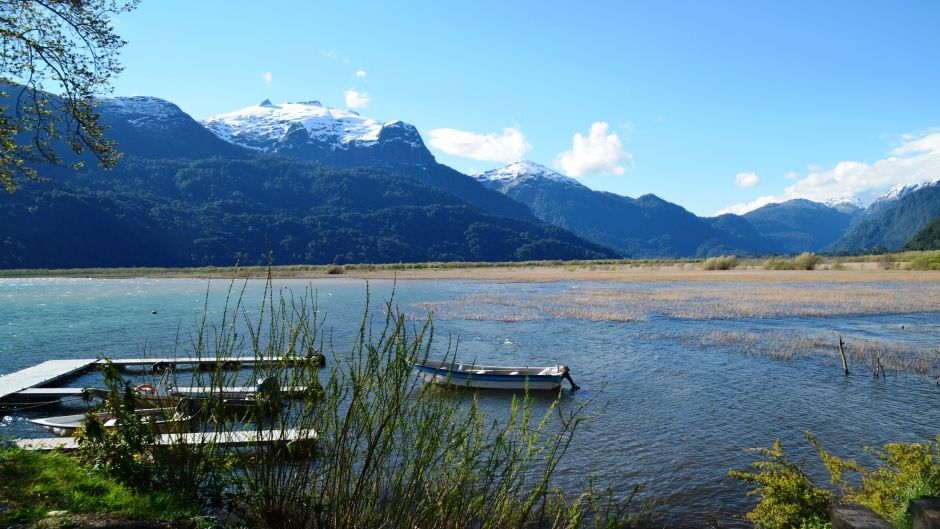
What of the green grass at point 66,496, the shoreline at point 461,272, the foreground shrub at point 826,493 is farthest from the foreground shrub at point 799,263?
the green grass at point 66,496

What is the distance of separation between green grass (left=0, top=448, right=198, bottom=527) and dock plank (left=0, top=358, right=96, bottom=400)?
14.6m

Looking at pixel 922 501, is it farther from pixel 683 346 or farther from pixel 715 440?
pixel 683 346

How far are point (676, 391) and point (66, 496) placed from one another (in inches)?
734

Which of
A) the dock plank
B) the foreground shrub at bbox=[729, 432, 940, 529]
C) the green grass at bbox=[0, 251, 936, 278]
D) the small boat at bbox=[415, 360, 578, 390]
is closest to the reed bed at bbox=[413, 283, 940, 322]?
the small boat at bbox=[415, 360, 578, 390]

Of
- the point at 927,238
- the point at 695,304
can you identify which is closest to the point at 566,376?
the point at 695,304

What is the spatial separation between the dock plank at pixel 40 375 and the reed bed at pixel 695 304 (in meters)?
24.4

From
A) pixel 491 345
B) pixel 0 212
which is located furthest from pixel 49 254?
pixel 491 345

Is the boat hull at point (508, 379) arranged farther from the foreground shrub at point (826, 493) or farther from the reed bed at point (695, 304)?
the reed bed at point (695, 304)

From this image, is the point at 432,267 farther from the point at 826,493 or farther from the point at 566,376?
the point at 826,493

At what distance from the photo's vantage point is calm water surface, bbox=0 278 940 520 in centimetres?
1320

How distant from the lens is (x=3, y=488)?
21.8ft

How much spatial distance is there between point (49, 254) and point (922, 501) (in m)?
195

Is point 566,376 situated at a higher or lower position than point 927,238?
lower

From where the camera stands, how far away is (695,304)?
46.6 m
